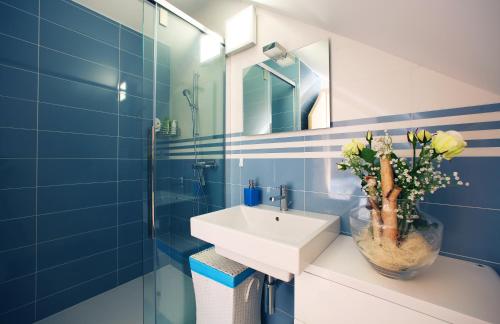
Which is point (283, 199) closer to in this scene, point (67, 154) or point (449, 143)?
point (449, 143)

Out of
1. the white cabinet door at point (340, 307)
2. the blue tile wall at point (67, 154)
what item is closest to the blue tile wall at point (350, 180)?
the white cabinet door at point (340, 307)

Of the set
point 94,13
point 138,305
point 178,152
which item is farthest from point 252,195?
point 94,13

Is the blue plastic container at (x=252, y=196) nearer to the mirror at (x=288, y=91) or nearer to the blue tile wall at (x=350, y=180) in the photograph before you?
the blue tile wall at (x=350, y=180)

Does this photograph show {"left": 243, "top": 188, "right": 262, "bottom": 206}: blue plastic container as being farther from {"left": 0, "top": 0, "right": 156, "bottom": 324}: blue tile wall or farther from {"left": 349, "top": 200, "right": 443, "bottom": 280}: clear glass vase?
{"left": 349, "top": 200, "right": 443, "bottom": 280}: clear glass vase

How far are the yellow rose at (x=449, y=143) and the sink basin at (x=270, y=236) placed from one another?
49cm

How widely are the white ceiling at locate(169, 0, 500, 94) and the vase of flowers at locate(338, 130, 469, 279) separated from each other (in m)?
0.27

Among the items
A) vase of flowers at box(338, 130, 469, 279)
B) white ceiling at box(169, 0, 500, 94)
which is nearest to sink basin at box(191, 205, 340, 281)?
vase of flowers at box(338, 130, 469, 279)

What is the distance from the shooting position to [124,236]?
199cm

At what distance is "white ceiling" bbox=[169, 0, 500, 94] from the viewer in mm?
505

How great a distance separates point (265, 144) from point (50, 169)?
173 cm

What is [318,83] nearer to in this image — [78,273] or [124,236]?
[124,236]

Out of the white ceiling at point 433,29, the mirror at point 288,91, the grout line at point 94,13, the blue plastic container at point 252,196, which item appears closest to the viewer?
the white ceiling at point 433,29

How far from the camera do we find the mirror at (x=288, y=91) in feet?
3.73

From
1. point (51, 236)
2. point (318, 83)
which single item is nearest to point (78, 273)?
point (51, 236)
